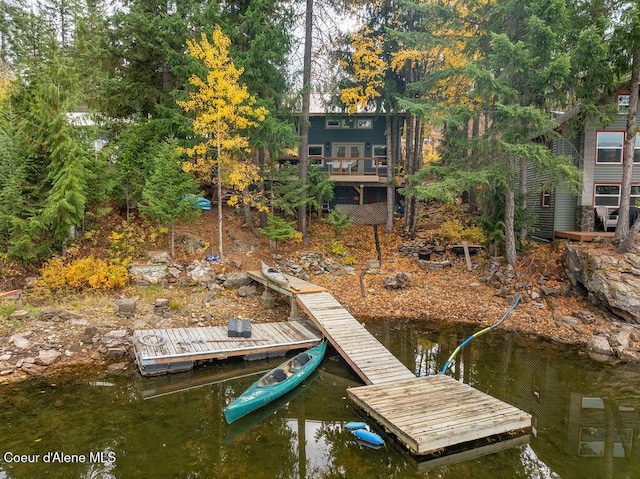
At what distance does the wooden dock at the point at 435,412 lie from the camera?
23.4 feet

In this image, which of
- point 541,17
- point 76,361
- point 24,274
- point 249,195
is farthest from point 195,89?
point 541,17

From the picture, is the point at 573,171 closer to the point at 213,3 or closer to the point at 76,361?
the point at 213,3

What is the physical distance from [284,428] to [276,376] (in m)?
Answer: 1.42

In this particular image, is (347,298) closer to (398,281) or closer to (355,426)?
(398,281)

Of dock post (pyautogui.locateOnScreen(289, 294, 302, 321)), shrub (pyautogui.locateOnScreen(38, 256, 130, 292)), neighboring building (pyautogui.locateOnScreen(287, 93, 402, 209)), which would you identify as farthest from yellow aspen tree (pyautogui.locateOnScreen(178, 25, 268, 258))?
neighboring building (pyautogui.locateOnScreen(287, 93, 402, 209))

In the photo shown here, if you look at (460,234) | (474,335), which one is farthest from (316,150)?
(474,335)

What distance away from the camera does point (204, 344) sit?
431 inches

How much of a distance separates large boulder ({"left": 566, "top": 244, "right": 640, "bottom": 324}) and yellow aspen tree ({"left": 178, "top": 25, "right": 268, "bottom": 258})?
530 inches

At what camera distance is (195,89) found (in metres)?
17.0

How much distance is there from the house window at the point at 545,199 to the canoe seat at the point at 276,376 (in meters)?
16.5

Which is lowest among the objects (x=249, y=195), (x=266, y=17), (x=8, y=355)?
(x=8, y=355)

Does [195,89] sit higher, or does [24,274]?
[195,89]

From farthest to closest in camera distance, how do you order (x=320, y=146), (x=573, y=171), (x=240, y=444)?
(x=320, y=146)
(x=573, y=171)
(x=240, y=444)

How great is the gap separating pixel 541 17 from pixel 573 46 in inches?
77.3
